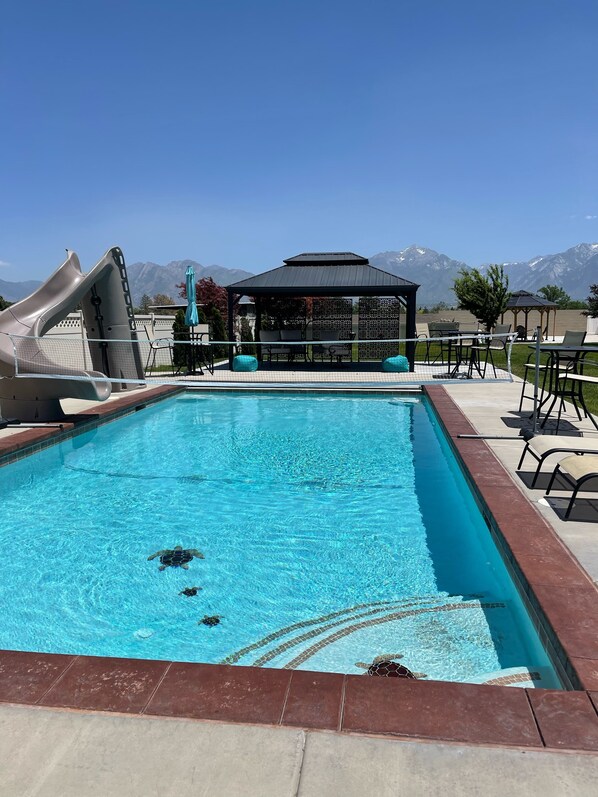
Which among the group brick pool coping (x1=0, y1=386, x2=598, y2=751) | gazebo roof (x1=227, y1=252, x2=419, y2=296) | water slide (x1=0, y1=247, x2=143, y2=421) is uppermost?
gazebo roof (x1=227, y1=252, x2=419, y2=296)

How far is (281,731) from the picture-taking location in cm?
207

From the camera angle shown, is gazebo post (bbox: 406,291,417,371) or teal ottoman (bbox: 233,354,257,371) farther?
teal ottoman (bbox: 233,354,257,371)

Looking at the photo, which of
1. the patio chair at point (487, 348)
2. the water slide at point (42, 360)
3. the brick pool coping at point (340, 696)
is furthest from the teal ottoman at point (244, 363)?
the brick pool coping at point (340, 696)

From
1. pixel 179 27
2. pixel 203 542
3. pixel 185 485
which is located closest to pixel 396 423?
pixel 185 485

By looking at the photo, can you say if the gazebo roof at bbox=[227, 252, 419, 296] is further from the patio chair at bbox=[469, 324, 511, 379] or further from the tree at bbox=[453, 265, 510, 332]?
the tree at bbox=[453, 265, 510, 332]

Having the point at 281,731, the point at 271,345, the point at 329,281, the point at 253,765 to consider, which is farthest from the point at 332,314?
the point at 253,765

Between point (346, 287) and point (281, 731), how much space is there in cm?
1560

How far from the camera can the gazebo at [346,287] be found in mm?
16984

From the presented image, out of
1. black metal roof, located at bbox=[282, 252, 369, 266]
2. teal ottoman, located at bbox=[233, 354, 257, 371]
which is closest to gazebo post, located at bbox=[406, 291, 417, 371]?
black metal roof, located at bbox=[282, 252, 369, 266]

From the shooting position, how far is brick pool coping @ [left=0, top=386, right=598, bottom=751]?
208 centimetres

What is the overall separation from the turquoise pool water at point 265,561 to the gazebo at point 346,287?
29.5ft

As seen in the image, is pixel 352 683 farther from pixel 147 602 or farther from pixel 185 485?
pixel 185 485

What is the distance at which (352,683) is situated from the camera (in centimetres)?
237

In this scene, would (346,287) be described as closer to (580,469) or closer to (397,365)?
(397,365)
